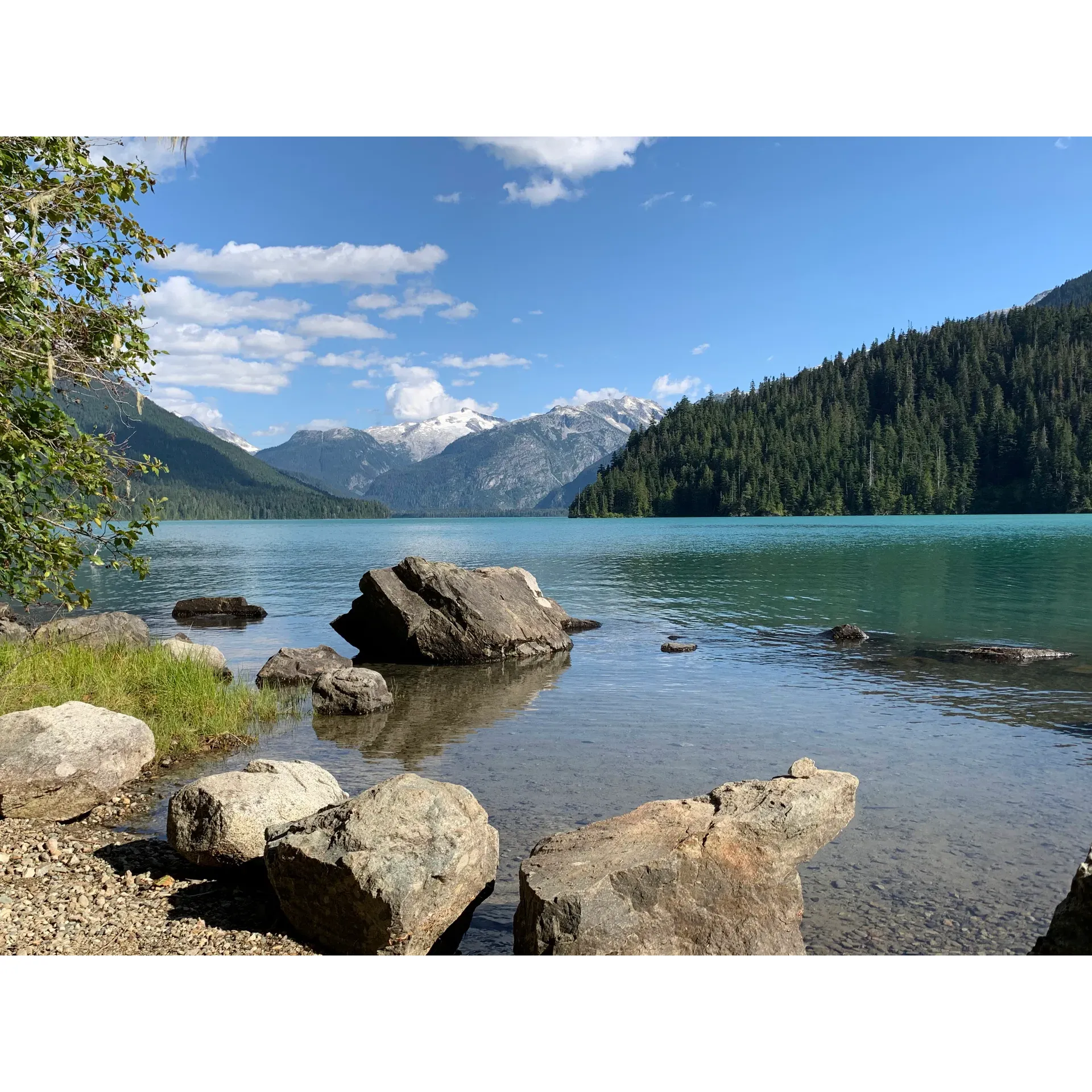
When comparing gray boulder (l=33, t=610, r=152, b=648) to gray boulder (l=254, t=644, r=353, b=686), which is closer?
gray boulder (l=33, t=610, r=152, b=648)

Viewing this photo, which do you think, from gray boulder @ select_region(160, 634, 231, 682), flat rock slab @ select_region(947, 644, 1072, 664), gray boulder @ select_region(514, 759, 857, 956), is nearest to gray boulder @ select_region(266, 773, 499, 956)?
gray boulder @ select_region(514, 759, 857, 956)

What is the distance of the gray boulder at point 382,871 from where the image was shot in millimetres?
6980

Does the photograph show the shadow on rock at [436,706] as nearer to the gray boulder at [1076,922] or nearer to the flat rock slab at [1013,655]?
the gray boulder at [1076,922]

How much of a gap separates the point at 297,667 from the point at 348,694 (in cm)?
393

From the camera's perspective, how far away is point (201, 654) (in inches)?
820

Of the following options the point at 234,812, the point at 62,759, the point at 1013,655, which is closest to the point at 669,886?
the point at 234,812

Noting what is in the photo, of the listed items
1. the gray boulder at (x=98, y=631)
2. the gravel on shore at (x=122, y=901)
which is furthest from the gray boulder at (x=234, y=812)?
the gray boulder at (x=98, y=631)

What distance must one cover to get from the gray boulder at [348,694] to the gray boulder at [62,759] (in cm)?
741

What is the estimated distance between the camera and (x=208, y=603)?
39.5 metres

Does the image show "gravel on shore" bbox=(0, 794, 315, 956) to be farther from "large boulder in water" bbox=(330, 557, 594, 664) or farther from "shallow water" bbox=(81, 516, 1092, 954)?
"large boulder in water" bbox=(330, 557, 594, 664)

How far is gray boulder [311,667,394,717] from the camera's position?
61.4ft

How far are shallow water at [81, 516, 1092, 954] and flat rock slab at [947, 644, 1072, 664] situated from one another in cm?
66
